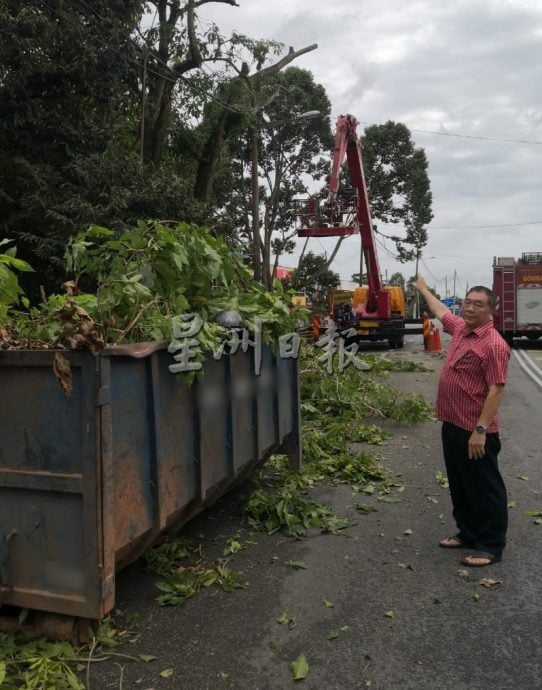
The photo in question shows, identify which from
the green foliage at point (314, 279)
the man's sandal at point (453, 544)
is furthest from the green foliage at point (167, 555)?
the green foliage at point (314, 279)

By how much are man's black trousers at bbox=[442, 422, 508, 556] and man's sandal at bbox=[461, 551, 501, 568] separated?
30 mm

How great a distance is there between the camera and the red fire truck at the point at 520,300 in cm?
Result: 2275

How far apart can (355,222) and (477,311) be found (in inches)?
585

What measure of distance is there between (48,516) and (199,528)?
7.38ft

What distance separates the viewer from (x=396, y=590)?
404 centimetres

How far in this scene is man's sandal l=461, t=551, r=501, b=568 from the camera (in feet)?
14.3

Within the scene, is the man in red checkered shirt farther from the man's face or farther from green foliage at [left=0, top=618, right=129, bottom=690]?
green foliage at [left=0, top=618, right=129, bottom=690]

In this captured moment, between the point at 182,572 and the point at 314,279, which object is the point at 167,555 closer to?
the point at 182,572

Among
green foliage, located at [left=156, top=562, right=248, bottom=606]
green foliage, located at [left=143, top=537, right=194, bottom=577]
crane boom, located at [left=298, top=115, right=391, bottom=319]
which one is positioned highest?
crane boom, located at [left=298, top=115, right=391, bottom=319]

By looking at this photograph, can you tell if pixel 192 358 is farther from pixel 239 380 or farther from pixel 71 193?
pixel 71 193

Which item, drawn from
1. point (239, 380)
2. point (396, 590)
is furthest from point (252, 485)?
point (396, 590)

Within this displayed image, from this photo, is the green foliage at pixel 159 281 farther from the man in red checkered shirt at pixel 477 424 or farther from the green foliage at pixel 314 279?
the green foliage at pixel 314 279

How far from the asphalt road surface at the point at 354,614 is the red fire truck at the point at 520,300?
18492mm

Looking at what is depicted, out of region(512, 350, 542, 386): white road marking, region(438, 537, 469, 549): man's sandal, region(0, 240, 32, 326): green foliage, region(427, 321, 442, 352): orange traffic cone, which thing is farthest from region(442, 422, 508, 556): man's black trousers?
region(427, 321, 442, 352): orange traffic cone
